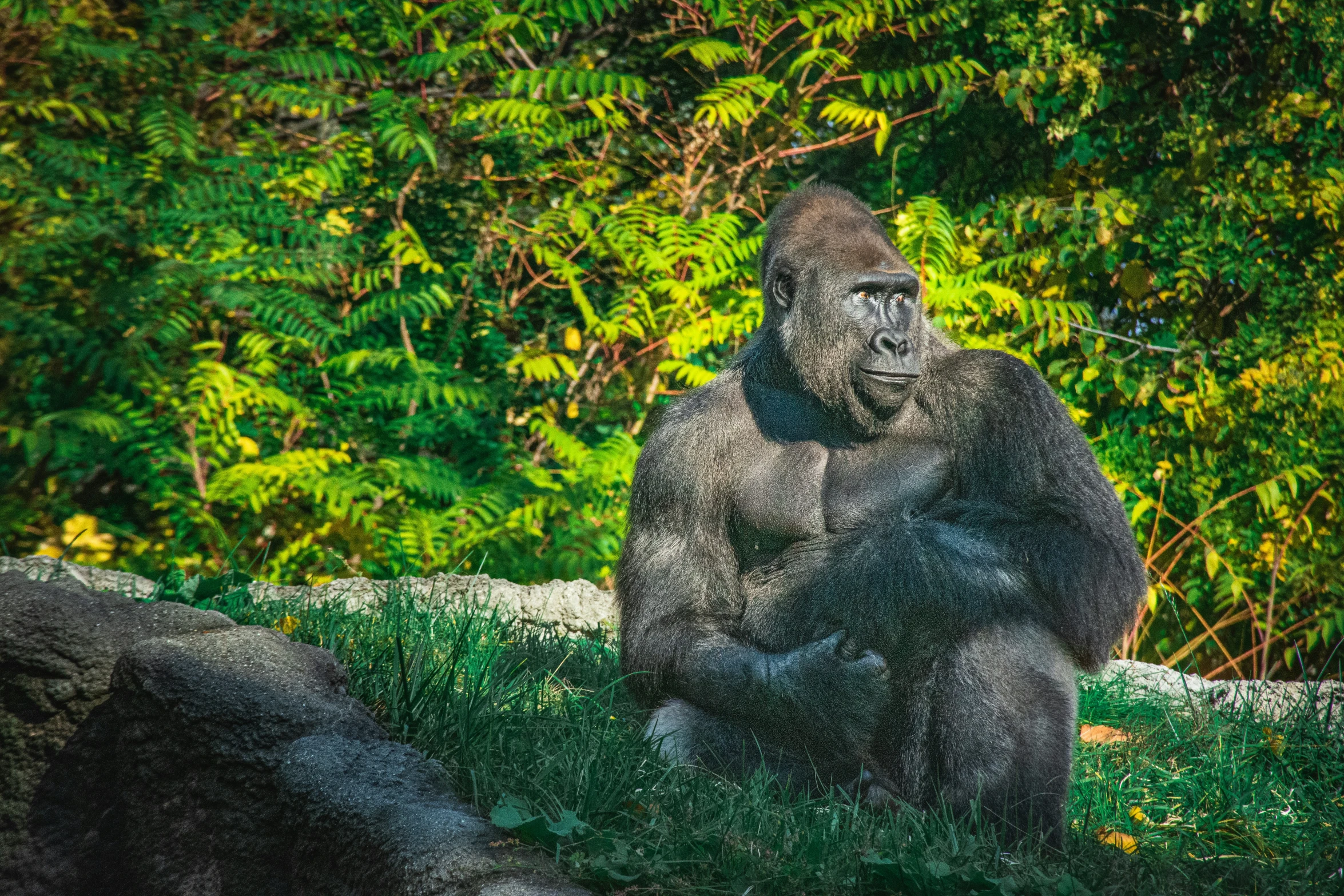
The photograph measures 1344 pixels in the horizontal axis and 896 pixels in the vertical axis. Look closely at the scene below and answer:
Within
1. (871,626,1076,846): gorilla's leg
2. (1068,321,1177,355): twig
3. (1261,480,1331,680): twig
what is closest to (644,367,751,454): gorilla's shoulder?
(871,626,1076,846): gorilla's leg

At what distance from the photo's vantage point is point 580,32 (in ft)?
23.9

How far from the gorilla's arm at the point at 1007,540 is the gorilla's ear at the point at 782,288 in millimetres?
550

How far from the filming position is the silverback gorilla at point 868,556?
2.78 m

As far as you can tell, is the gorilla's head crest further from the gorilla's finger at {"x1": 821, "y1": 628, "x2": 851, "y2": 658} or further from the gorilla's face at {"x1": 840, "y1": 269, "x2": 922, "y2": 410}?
the gorilla's finger at {"x1": 821, "y1": 628, "x2": 851, "y2": 658}

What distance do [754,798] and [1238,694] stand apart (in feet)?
7.99

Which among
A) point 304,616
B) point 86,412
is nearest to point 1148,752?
point 304,616

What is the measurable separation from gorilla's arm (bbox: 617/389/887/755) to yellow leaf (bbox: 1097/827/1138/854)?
64cm

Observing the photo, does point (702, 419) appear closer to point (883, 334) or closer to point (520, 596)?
point (883, 334)

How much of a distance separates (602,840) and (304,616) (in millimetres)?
1639

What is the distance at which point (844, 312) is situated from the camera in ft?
10.4

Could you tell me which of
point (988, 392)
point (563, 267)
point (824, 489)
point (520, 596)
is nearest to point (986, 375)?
point (988, 392)

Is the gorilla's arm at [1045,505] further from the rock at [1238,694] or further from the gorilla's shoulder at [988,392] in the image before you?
the rock at [1238,694]

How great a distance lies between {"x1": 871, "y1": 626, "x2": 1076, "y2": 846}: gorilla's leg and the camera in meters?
2.73

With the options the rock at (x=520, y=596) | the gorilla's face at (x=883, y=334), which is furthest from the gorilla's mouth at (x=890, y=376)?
the rock at (x=520, y=596)
